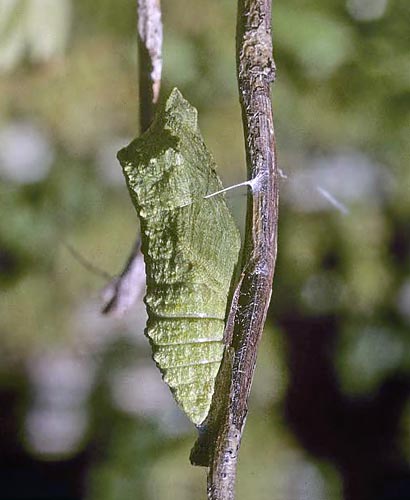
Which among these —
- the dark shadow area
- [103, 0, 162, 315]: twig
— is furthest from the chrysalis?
the dark shadow area

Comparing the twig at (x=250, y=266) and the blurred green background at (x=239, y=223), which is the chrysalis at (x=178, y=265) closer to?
the twig at (x=250, y=266)

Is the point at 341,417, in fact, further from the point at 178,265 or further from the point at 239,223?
the point at 178,265

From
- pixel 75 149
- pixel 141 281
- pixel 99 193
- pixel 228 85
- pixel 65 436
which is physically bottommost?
pixel 65 436

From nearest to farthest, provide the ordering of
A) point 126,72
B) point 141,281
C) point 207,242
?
point 207,242
point 141,281
point 126,72

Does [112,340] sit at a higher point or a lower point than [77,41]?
lower

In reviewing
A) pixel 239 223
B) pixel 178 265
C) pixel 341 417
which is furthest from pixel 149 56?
pixel 341 417

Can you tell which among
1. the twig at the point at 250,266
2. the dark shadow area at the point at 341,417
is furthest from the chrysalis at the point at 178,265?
the dark shadow area at the point at 341,417

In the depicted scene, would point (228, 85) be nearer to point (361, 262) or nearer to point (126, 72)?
point (126, 72)

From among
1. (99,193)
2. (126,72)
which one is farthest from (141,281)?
(126,72)
